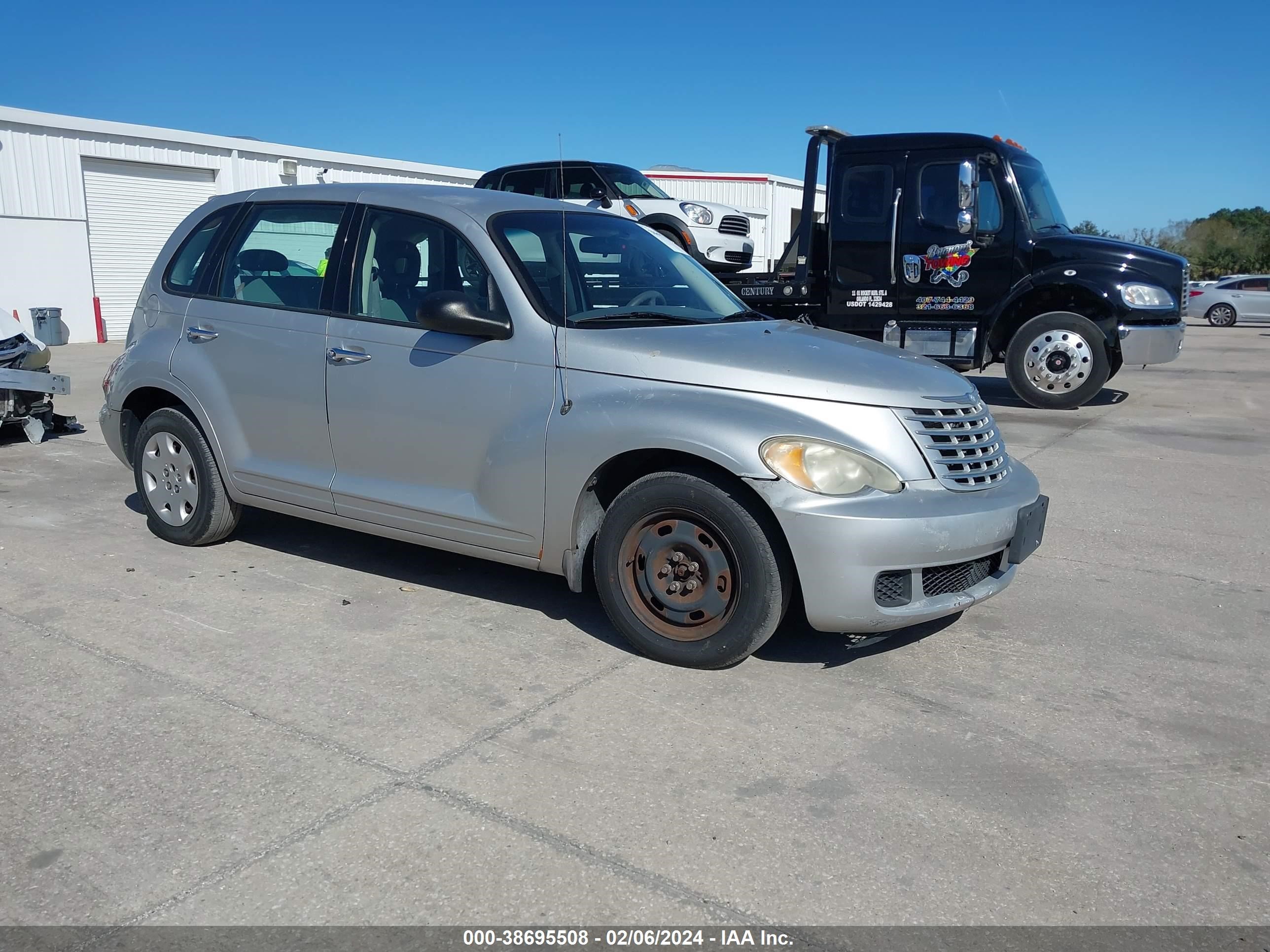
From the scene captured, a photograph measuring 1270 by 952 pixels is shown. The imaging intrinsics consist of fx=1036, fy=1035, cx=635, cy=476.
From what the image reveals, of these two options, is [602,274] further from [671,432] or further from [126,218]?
[126,218]

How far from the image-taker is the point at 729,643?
12.8 feet

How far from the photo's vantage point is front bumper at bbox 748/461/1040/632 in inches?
143

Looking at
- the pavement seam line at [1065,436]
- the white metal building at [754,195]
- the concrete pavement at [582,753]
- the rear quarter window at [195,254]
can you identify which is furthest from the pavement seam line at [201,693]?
the white metal building at [754,195]

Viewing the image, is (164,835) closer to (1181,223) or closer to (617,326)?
(617,326)

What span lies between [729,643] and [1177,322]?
9136 mm

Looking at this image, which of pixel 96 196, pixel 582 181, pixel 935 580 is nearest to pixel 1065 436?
pixel 935 580

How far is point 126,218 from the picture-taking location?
2280 centimetres

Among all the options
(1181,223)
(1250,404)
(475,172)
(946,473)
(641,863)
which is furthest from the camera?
(1181,223)

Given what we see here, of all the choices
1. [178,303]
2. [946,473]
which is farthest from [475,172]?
[946,473]

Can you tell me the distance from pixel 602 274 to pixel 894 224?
7.19 metres

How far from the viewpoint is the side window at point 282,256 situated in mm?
4992

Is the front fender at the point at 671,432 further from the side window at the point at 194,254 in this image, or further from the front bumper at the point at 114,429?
the front bumper at the point at 114,429

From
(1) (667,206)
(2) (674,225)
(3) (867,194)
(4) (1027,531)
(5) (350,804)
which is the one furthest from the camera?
(1) (667,206)

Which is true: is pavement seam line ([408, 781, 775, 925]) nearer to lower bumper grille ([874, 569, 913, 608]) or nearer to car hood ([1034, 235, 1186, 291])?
lower bumper grille ([874, 569, 913, 608])
